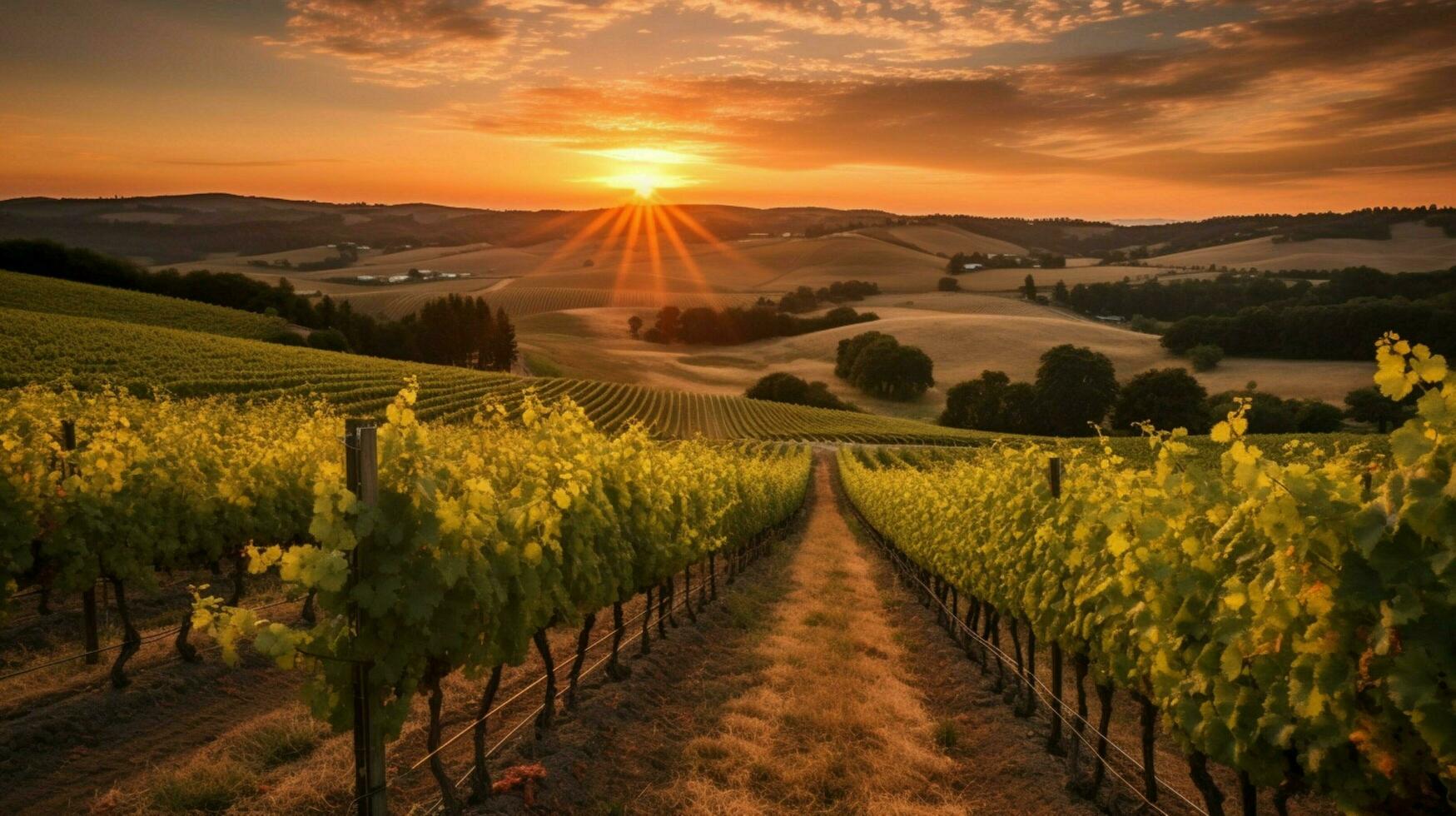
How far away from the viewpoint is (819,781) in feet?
25.3

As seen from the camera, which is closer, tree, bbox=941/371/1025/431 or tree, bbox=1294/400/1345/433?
tree, bbox=1294/400/1345/433

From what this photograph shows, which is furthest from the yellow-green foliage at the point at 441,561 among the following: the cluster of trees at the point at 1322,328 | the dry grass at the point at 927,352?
the cluster of trees at the point at 1322,328

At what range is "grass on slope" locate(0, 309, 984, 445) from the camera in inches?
1629

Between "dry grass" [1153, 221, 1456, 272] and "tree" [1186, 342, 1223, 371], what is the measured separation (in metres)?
55.9

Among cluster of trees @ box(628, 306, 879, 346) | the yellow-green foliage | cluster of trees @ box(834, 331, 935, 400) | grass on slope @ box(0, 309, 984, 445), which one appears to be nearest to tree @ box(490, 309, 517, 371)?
grass on slope @ box(0, 309, 984, 445)

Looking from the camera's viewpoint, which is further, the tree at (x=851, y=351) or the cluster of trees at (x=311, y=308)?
the tree at (x=851, y=351)

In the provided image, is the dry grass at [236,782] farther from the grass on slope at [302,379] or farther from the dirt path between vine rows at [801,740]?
the grass on slope at [302,379]

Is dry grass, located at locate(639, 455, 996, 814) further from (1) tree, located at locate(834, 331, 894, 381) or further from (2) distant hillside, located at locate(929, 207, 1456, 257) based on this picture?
(2) distant hillside, located at locate(929, 207, 1456, 257)

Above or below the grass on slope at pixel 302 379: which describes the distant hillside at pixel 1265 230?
above

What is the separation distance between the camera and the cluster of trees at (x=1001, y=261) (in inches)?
6403

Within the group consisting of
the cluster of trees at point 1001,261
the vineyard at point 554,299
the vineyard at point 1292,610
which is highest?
the cluster of trees at point 1001,261

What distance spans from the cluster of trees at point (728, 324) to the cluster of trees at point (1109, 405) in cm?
4210

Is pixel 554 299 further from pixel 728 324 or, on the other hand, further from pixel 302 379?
pixel 302 379

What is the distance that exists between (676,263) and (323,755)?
178226mm
